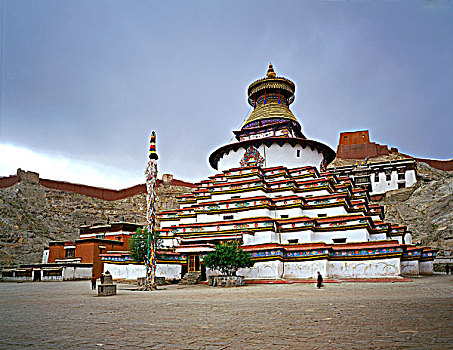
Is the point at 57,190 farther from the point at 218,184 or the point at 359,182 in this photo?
the point at 359,182

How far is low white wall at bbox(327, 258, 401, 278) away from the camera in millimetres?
16062

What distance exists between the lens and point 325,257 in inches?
655

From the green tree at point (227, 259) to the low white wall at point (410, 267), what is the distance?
9.43 meters

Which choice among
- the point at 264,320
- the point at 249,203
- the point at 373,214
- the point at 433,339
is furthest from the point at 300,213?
the point at 433,339

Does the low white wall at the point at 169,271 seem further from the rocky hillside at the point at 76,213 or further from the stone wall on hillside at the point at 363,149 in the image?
the stone wall on hillside at the point at 363,149

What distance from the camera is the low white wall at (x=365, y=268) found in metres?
16.1

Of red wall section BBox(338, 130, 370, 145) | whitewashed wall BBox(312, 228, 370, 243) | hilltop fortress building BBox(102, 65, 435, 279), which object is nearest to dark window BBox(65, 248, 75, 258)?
hilltop fortress building BBox(102, 65, 435, 279)

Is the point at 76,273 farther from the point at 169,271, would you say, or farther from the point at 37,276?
the point at 169,271

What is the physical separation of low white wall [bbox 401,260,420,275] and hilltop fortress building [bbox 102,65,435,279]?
0.05 meters

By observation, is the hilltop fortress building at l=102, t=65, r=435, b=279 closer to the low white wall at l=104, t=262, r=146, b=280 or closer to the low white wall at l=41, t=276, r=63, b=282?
the low white wall at l=104, t=262, r=146, b=280

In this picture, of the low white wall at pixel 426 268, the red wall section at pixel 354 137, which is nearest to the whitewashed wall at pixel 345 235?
the low white wall at pixel 426 268

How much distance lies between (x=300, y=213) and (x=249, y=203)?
2788 millimetres

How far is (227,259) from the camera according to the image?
15406 mm

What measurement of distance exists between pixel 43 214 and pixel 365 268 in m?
36.9
